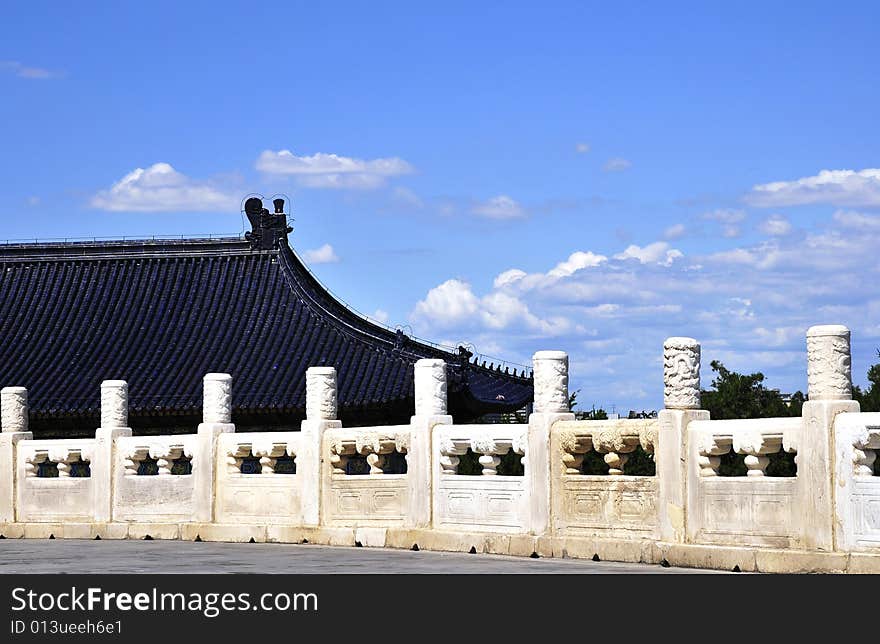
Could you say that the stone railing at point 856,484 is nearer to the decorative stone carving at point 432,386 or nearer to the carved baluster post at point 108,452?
the decorative stone carving at point 432,386

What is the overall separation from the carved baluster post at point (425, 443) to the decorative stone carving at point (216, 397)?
292 cm

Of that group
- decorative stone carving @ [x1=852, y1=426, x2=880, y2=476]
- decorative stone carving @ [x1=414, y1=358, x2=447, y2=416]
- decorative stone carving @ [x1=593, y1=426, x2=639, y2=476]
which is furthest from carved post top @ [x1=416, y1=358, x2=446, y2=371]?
decorative stone carving @ [x1=852, y1=426, x2=880, y2=476]

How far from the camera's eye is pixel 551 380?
13.7 meters

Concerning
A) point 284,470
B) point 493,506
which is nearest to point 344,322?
point 284,470

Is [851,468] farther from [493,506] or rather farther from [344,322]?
[344,322]

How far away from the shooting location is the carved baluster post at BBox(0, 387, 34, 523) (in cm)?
1856

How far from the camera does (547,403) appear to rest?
1373 centimetres

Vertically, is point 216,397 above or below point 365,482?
above

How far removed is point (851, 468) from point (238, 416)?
51.3 ft

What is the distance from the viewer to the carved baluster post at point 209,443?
16.8 metres

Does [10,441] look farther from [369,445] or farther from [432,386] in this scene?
[432,386]

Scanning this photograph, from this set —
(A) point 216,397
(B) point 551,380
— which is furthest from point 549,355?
(A) point 216,397

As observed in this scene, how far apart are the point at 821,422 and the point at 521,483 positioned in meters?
3.39

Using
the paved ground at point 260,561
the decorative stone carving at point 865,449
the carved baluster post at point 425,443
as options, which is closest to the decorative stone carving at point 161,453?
the paved ground at point 260,561
